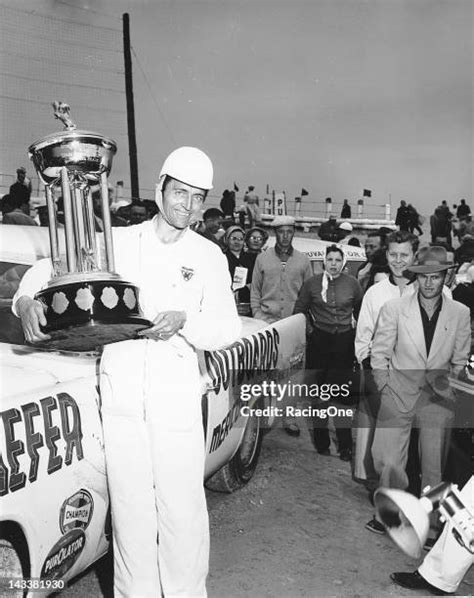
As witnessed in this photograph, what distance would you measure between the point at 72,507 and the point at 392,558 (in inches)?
73.1

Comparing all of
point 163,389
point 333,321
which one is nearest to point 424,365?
point 333,321

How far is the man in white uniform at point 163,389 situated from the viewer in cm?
238

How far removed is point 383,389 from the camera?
3910mm

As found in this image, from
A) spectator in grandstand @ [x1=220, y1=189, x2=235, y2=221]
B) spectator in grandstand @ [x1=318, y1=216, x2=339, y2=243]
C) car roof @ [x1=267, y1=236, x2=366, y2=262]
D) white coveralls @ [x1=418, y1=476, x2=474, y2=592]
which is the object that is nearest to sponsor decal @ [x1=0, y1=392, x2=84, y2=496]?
white coveralls @ [x1=418, y1=476, x2=474, y2=592]

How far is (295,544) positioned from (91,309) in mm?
1924

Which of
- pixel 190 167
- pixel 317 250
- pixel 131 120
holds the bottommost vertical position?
pixel 317 250

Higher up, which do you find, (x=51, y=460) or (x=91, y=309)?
(x=91, y=309)

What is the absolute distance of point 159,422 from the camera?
7.81ft

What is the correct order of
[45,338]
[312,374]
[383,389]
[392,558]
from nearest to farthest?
[45,338] < [392,558] < [383,389] < [312,374]

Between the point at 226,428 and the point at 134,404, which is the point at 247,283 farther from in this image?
the point at 134,404

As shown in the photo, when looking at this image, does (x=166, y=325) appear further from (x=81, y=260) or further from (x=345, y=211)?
(x=345, y=211)

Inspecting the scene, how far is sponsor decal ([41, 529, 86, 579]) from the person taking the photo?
2246 millimetres

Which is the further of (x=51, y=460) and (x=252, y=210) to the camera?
(x=252, y=210)

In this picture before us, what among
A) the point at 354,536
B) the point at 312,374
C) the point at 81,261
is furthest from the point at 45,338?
the point at 312,374
